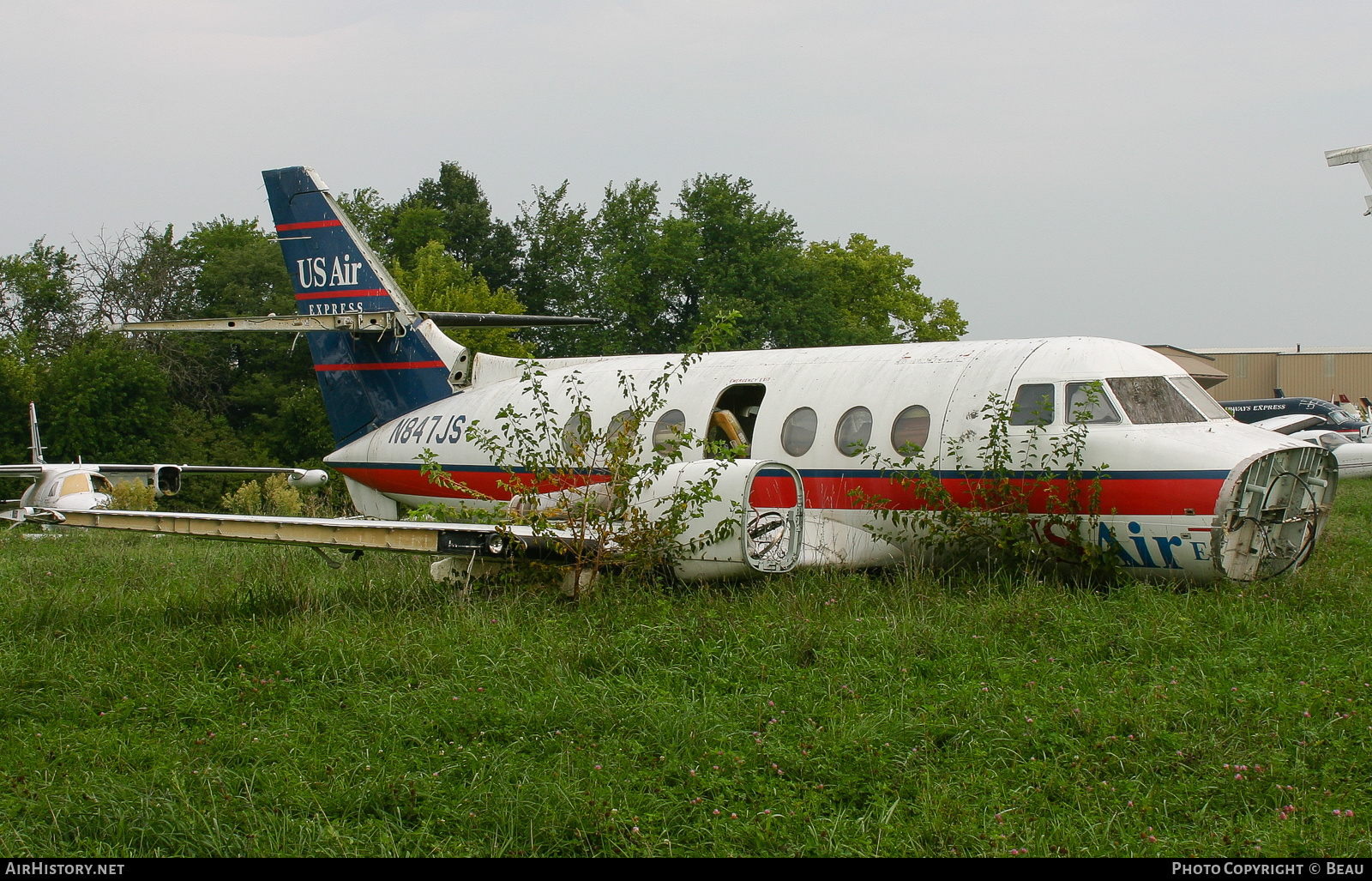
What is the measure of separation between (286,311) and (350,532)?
4496 cm

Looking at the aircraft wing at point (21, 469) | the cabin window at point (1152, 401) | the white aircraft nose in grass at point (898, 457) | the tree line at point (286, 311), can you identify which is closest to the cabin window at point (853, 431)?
the white aircraft nose in grass at point (898, 457)

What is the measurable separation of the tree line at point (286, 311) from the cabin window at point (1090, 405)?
110 ft

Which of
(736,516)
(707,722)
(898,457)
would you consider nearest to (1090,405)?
(898,457)

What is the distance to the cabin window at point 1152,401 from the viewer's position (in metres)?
8.40

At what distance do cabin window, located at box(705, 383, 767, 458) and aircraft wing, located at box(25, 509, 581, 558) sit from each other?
2.60 meters

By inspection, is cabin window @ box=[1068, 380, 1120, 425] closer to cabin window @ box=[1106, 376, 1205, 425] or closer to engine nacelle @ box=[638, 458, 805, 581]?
cabin window @ box=[1106, 376, 1205, 425]

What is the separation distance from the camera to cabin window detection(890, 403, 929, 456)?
29.9ft

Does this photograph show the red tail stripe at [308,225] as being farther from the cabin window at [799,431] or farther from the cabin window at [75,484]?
the cabin window at [75,484]

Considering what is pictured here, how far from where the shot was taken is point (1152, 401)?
848 centimetres

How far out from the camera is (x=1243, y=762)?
15.6 feet

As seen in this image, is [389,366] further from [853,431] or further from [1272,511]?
[1272,511]

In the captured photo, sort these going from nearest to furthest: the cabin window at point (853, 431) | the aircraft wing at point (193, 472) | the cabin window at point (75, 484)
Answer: the cabin window at point (853, 431)
the aircraft wing at point (193, 472)
the cabin window at point (75, 484)

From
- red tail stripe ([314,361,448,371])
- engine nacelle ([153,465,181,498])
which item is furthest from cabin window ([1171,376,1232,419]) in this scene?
engine nacelle ([153,465,181,498])

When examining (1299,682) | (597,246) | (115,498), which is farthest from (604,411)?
(597,246)
